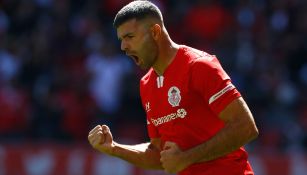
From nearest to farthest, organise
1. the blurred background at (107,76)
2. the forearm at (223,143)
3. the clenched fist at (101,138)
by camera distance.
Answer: the forearm at (223,143)
the clenched fist at (101,138)
the blurred background at (107,76)

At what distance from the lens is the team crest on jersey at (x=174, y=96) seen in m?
5.21

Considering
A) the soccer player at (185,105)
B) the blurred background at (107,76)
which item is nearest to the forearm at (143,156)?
the soccer player at (185,105)

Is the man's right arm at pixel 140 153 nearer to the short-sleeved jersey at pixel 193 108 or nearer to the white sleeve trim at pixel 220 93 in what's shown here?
the short-sleeved jersey at pixel 193 108

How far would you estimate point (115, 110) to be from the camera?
11977mm

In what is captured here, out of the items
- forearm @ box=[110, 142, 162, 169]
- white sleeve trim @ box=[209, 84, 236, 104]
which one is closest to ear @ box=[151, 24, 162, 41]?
white sleeve trim @ box=[209, 84, 236, 104]

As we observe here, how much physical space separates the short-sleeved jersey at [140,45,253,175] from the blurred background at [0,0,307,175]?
20.4 ft

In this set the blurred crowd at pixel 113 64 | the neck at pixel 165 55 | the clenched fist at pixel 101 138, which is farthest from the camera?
the blurred crowd at pixel 113 64

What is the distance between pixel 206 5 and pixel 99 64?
192 centimetres

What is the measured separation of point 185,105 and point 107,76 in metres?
6.88

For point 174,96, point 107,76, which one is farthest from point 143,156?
point 107,76

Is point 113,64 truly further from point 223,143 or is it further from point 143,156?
point 223,143

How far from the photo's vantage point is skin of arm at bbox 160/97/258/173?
4.87 m

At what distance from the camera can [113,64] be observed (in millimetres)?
12031

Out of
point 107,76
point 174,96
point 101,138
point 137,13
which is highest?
point 137,13
